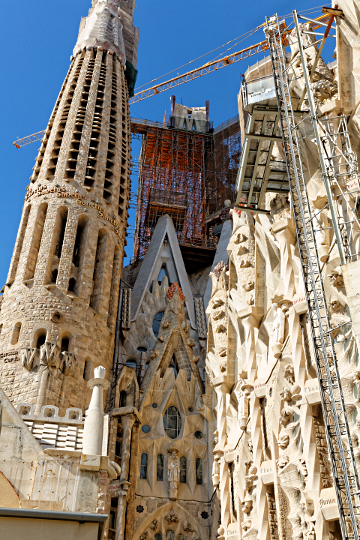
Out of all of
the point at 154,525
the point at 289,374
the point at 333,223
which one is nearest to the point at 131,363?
the point at 154,525

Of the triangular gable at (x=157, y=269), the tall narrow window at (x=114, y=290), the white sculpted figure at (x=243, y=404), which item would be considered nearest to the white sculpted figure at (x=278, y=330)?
the white sculpted figure at (x=243, y=404)

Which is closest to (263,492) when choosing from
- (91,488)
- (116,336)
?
(91,488)

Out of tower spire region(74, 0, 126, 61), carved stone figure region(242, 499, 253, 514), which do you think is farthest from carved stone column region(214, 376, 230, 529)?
tower spire region(74, 0, 126, 61)

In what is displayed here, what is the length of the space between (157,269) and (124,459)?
9.70 meters

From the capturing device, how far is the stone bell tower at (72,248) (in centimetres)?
1842

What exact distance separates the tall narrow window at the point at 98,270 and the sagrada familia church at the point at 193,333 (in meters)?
0.07

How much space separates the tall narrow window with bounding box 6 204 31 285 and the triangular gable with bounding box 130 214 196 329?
15.3 feet

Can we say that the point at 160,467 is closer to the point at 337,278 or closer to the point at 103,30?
the point at 337,278

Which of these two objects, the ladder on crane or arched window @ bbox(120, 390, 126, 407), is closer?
the ladder on crane

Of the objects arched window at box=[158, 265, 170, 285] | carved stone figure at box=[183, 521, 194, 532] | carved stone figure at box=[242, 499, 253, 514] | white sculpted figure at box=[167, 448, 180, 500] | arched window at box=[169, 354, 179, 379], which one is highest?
arched window at box=[158, 265, 170, 285]

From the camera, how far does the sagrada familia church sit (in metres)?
11.0

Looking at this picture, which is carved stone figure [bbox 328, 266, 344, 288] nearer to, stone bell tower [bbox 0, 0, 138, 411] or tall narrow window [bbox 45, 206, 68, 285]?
stone bell tower [bbox 0, 0, 138, 411]

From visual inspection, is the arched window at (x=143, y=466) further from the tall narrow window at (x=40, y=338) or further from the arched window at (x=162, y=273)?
the arched window at (x=162, y=273)

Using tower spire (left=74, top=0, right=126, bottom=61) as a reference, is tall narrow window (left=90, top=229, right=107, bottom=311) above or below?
below
